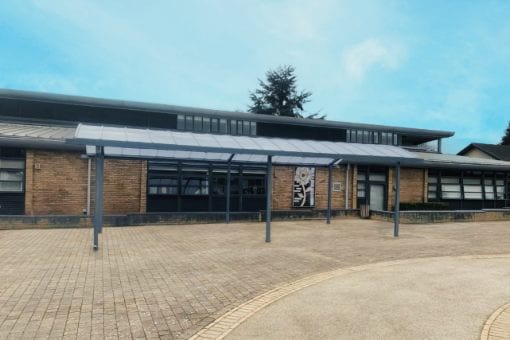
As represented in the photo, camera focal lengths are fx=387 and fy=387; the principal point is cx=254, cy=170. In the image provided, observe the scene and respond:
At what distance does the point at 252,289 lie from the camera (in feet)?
20.9

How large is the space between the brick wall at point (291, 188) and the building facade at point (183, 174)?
0.05 m

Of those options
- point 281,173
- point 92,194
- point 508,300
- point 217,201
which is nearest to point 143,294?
point 508,300

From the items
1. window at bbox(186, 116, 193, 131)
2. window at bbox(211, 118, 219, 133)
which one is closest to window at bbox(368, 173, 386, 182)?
window at bbox(211, 118, 219, 133)

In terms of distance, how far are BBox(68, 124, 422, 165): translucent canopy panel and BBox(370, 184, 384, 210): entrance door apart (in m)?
7.93

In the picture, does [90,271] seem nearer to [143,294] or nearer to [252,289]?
[143,294]

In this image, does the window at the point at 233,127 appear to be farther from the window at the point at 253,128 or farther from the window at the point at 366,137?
the window at the point at 366,137

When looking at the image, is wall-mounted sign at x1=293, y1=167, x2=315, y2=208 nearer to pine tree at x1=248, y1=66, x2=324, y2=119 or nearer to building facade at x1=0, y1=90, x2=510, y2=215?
building facade at x1=0, y1=90, x2=510, y2=215

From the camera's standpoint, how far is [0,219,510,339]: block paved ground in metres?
4.90

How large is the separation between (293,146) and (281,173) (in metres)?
7.14

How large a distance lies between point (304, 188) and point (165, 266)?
12.8 metres

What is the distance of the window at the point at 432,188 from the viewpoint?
2272 centimetres

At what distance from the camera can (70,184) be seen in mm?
15680

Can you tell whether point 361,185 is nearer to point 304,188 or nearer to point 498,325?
point 304,188

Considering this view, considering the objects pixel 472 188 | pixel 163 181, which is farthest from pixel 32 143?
pixel 472 188
